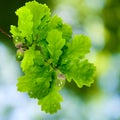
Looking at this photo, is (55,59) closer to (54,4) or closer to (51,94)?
Result: (51,94)

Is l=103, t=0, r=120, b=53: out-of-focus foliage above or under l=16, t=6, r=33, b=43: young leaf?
above

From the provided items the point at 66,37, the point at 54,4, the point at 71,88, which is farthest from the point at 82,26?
the point at 66,37

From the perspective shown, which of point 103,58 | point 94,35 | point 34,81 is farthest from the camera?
point 94,35

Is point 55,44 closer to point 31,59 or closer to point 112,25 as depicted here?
point 31,59

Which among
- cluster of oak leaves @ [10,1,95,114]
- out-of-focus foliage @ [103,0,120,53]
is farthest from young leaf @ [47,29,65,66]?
out-of-focus foliage @ [103,0,120,53]

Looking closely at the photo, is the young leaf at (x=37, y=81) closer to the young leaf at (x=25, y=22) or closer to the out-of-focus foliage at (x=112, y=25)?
the young leaf at (x=25, y=22)

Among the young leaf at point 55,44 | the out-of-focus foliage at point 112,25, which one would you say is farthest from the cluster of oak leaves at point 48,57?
the out-of-focus foliage at point 112,25

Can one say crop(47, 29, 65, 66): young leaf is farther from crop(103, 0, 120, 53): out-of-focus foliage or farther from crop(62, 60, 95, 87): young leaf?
crop(103, 0, 120, 53): out-of-focus foliage

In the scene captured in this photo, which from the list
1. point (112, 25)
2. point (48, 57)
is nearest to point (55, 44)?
point (48, 57)
